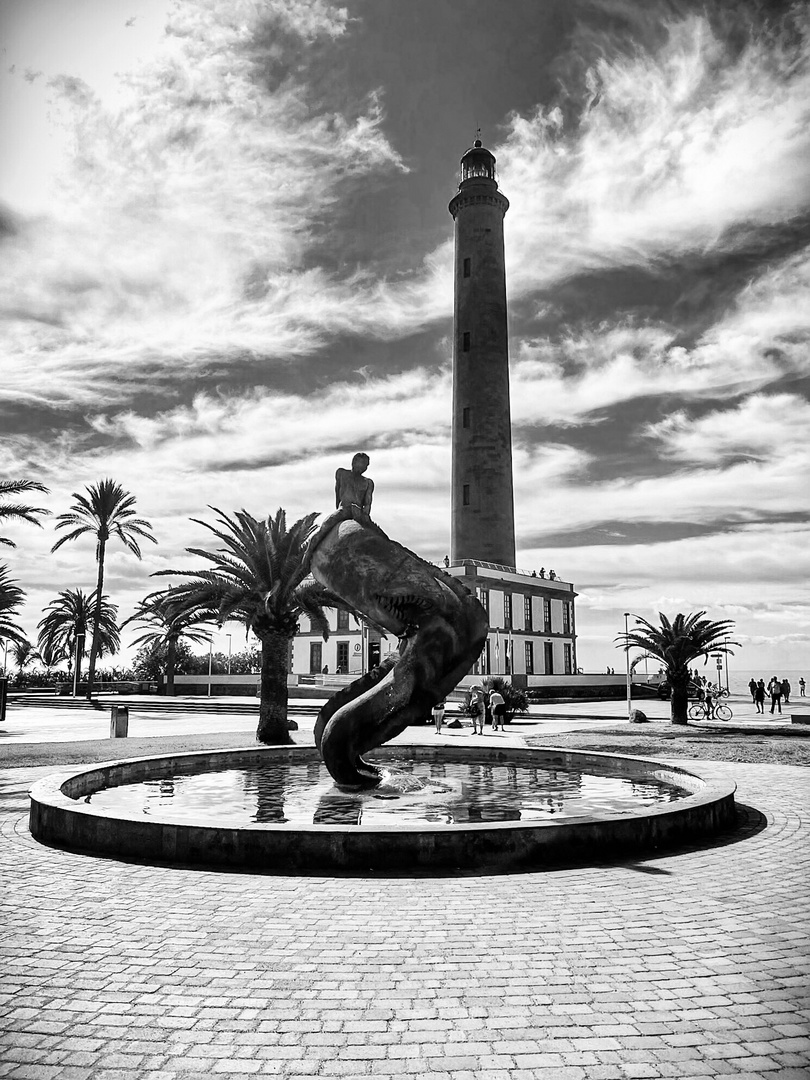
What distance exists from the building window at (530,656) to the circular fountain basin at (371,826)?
4792 centimetres

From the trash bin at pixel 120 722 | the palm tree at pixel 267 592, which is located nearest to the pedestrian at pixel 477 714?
the palm tree at pixel 267 592

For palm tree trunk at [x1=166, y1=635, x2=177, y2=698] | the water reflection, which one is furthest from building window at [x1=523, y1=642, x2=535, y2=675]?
the water reflection

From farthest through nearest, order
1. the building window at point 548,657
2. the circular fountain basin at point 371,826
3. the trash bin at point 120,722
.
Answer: the building window at point 548,657
the trash bin at point 120,722
the circular fountain basin at point 371,826

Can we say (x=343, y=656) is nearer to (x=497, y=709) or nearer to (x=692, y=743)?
(x=497, y=709)

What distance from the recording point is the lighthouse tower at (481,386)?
48.0 m

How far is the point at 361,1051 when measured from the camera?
317cm

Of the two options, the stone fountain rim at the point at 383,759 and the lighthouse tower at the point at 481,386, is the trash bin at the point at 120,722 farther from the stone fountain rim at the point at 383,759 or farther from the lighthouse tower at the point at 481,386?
the lighthouse tower at the point at 481,386

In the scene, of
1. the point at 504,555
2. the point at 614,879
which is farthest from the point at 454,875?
the point at 504,555

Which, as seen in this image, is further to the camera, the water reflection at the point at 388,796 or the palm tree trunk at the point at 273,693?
the palm tree trunk at the point at 273,693

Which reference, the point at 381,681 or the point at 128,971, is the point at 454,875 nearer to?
the point at 128,971

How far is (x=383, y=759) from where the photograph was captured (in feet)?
46.9

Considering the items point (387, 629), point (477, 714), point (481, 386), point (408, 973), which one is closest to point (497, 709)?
point (477, 714)

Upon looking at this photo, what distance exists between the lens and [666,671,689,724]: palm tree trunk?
25328 millimetres

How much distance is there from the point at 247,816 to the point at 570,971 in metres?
4.95
